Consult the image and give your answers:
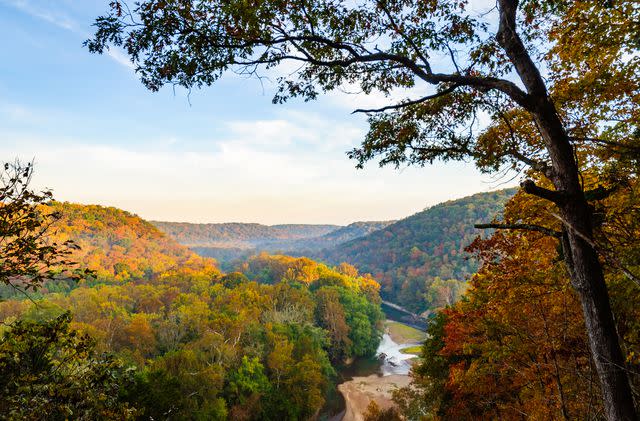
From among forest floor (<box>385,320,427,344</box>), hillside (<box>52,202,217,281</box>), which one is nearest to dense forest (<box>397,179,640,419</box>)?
forest floor (<box>385,320,427,344</box>)

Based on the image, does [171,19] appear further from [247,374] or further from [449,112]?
[247,374]

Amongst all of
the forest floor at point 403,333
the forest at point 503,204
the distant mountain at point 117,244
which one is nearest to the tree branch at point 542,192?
the forest at point 503,204

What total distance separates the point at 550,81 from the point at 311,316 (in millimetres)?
43005

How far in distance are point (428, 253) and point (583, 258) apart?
100121 mm

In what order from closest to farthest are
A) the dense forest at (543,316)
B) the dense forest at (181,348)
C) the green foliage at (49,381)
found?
the green foliage at (49,381), the dense forest at (181,348), the dense forest at (543,316)

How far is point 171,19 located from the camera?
15.1ft

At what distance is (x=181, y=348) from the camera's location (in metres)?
29.6

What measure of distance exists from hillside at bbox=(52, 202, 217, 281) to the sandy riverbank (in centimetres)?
5424

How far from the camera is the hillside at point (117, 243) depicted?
256 feet

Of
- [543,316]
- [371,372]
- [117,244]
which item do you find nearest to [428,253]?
[371,372]

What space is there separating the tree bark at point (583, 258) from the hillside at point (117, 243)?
252ft

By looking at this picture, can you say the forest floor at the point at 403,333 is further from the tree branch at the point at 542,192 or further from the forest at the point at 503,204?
the tree branch at the point at 542,192

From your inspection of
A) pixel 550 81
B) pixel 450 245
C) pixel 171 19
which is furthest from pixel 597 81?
pixel 450 245

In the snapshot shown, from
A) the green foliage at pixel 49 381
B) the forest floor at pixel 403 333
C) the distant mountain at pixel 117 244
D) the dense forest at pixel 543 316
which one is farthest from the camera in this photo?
the distant mountain at pixel 117 244
